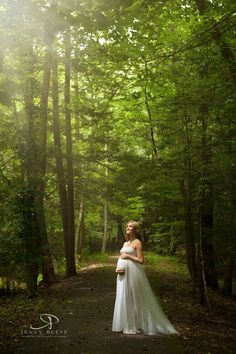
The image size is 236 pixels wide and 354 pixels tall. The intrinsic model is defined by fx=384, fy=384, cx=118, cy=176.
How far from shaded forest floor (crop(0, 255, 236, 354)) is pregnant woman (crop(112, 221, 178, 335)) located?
24 centimetres

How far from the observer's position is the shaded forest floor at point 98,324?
6.21m

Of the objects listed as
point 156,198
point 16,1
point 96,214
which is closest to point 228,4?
point 16,1

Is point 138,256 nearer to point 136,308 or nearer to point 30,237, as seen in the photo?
point 136,308

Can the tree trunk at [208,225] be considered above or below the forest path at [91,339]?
above

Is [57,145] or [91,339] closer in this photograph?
[91,339]

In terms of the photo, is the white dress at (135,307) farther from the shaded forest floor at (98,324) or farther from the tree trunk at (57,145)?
the tree trunk at (57,145)

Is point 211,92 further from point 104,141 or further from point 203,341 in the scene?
point 104,141

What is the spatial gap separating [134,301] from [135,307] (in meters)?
0.11

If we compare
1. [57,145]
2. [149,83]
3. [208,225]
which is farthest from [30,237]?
[208,225]

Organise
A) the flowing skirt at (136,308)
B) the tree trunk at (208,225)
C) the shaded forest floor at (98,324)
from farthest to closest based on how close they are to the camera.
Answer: the tree trunk at (208,225), the flowing skirt at (136,308), the shaded forest floor at (98,324)

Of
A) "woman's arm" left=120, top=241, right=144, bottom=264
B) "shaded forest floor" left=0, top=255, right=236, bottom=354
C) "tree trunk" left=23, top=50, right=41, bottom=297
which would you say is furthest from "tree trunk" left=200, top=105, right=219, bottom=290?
"tree trunk" left=23, top=50, right=41, bottom=297

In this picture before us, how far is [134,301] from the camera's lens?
280 inches

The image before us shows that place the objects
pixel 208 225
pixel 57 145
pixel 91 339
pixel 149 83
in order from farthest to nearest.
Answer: pixel 57 145, pixel 208 225, pixel 149 83, pixel 91 339

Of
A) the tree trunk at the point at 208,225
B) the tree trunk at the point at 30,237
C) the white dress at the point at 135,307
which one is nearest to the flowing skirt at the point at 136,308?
the white dress at the point at 135,307
